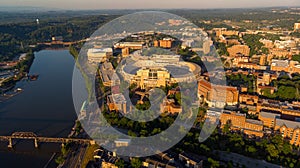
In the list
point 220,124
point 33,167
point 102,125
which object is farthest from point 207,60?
point 33,167

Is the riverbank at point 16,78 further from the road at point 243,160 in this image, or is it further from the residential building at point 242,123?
the road at point 243,160

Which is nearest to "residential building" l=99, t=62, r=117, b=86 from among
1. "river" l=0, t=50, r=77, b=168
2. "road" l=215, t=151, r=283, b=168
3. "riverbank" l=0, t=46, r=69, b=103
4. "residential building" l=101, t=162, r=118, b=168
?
"river" l=0, t=50, r=77, b=168

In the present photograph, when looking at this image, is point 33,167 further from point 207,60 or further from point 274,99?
point 207,60

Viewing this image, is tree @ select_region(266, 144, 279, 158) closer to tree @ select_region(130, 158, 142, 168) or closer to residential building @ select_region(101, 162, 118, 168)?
tree @ select_region(130, 158, 142, 168)

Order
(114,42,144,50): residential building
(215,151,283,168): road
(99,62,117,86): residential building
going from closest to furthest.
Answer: (215,151,283,168): road
(99,62,117,86): residential building
(114,42,144,50): residential building

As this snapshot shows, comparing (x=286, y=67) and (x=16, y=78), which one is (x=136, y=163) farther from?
(x=286, y=67)

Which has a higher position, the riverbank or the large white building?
the large white building

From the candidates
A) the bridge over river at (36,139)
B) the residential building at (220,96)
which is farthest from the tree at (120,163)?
the residential building at (220,96)

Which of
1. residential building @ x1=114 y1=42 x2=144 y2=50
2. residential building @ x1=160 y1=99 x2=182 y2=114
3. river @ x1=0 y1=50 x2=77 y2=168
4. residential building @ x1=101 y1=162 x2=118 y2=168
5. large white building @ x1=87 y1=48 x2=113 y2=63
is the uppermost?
residential building @ x1=114 y1=42 x2=144 y2=50
